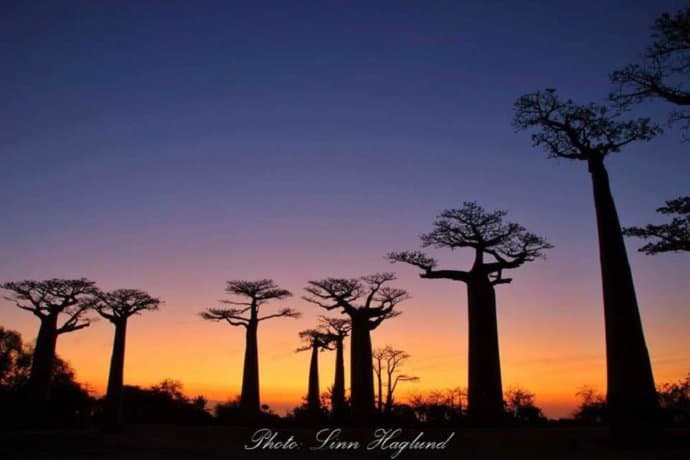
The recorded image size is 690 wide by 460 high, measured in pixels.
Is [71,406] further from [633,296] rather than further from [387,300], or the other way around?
[633,296]

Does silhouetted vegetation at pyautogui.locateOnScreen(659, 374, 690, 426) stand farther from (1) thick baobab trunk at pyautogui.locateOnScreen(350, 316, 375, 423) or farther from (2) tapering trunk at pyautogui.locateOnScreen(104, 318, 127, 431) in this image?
(2) tapering trunk at pyautogui.locateOnScreen(104, 318, 127, 431)

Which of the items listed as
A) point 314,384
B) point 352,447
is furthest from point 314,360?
point 352,447

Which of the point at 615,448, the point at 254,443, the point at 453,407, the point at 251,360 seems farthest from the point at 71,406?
the point at 615,448

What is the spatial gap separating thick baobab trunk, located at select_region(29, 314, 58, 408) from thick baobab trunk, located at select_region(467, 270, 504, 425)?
19.8m

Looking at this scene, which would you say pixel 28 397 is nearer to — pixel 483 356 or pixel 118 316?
pixel 118 316

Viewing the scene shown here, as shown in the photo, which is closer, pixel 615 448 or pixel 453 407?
pixel 615 448

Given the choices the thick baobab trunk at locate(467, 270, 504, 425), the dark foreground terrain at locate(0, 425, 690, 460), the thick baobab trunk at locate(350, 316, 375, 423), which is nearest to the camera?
the dark foreground terrain at locate(0, 425, 690, 460)

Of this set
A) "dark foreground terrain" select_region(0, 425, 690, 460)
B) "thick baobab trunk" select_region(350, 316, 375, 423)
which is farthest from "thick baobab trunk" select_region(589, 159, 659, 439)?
"thick baobab trunk" select_region(350, 316, 375, 423)

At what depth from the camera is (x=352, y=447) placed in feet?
49.9

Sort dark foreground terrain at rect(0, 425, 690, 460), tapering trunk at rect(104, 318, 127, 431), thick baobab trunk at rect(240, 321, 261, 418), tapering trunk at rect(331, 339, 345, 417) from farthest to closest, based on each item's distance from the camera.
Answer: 1. tapering trunk at rect(331, 339, 345, 417)
2. thick baobab trunk at rect(240, 321, 261, 418)
3. tapering trunk at rect(104, 318, 127, 431)
4. dark foreground terrain at rect(0, 425, 690, 460)

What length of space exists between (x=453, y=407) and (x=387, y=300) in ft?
39.7

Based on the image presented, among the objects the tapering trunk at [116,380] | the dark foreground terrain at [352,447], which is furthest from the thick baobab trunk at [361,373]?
the tapering trunk at [116,380]

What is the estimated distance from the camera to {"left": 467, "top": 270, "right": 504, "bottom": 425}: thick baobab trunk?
19234 millimetres

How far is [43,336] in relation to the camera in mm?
28781
